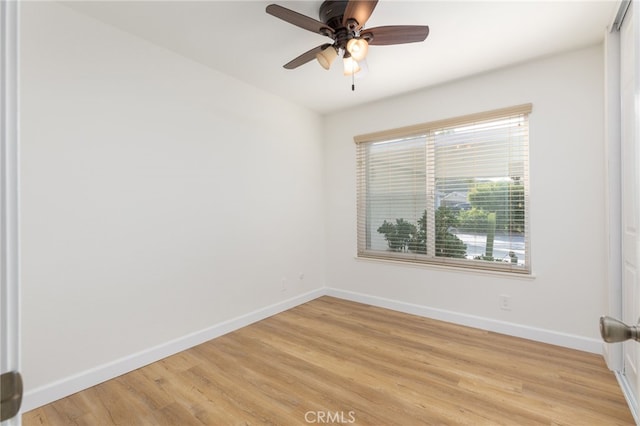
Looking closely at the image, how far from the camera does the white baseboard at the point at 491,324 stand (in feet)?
8.54

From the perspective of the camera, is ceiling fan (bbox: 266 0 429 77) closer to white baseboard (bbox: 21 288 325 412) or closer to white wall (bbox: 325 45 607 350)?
white wall (bbox: 325 45 607 350)

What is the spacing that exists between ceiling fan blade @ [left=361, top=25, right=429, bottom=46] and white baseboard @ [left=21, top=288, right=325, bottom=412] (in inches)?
111

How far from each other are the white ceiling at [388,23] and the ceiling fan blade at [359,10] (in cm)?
32

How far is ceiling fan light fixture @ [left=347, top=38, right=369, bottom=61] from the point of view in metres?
1.94

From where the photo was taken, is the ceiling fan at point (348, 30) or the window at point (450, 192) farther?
the window at point (450, 192)

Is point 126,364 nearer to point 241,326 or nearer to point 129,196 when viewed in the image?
point 241,326

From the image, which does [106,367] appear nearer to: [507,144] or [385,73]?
[385,73]

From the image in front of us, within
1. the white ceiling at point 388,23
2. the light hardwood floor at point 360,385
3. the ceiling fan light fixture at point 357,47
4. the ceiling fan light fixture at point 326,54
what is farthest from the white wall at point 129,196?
the ceiling fan light fixture at point 357,47

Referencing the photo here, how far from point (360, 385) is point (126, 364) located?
1.78 metres

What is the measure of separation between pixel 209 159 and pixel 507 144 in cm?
291

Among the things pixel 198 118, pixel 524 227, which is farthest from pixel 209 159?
pixel 524 227

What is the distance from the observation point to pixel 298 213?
13.0ft

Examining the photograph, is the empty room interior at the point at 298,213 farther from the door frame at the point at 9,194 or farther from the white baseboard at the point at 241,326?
the door frame at the point at 9,194

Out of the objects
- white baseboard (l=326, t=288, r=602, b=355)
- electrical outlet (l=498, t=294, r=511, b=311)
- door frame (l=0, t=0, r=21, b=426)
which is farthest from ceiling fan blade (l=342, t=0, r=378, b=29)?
white baseboard (l=326, t=288, r=602, b=355)
